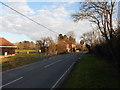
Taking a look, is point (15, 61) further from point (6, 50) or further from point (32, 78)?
point (6, 50)

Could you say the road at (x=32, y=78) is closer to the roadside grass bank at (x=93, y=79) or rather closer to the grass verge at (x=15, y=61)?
the roadside grass bank at (x=93, y=79)

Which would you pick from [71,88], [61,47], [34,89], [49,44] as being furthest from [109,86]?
[61,47]

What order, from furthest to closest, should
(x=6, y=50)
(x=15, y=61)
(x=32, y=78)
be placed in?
(x=6, y=50)
(x=15, y=61)
(x=32, y=78)

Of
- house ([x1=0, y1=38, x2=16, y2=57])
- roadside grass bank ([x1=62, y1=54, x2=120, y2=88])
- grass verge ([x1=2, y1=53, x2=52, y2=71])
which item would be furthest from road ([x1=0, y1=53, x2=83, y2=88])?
house ([x1=0, y1=38, x2=16, y2=57])

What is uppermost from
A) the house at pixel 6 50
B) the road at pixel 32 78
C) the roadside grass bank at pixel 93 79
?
the house at pixel 6 50

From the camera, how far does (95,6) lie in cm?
1814

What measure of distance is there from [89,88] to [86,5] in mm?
14853

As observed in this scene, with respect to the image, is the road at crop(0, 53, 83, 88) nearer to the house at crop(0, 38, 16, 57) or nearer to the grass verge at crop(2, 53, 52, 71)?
the grass verge at crop(2, 53, 52, 71)

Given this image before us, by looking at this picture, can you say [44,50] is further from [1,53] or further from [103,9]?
[103,9]

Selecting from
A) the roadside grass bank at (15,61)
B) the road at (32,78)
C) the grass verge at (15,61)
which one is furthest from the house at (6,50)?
the road at (32,78)

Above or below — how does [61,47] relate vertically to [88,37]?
below

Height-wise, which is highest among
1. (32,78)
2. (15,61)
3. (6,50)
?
(6,50)

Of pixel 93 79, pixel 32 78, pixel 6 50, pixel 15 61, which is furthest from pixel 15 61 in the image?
pixel 93 79

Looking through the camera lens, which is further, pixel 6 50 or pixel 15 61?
pixel 6 50
